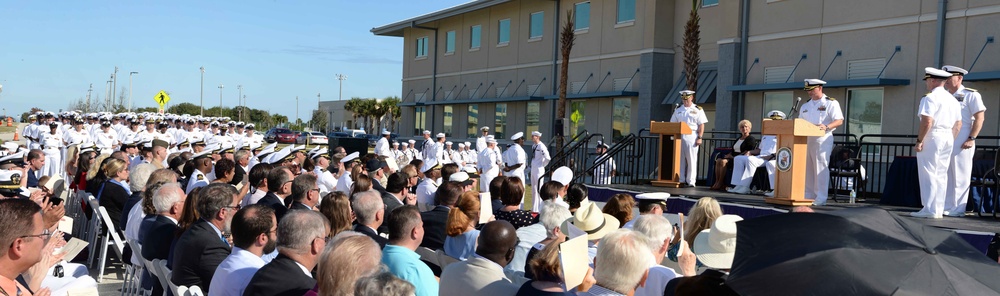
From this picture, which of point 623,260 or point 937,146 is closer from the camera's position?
point 623,260

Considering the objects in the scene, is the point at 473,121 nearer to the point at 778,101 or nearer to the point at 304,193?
the point at 778,101

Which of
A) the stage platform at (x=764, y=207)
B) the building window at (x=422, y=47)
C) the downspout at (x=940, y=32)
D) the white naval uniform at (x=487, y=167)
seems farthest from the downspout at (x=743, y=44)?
the building window at (x=422, y=47)

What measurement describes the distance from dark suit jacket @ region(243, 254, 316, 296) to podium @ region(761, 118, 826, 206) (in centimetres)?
729

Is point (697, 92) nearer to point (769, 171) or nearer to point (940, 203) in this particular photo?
point (769, 171)

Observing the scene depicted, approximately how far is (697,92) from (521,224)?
1750 cm

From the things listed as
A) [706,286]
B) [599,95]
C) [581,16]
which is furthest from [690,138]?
[581,16]

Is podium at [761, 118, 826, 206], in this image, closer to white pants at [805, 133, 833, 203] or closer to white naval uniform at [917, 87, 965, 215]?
white pants at [805, 133, 833, 203]

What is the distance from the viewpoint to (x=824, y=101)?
36.0 ft

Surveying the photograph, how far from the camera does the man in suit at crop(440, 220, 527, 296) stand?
4637 millimetres

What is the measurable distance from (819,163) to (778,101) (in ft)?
34.4

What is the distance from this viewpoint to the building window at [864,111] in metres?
18.5

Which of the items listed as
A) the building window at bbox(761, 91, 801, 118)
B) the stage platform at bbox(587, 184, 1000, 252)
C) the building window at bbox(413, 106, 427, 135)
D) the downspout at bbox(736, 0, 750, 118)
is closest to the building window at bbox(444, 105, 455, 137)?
the building window at bbox(413, 106, 427, 135)

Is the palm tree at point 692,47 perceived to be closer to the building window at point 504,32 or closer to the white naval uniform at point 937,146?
the building window at point 504,32

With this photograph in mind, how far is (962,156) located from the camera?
938 cm
